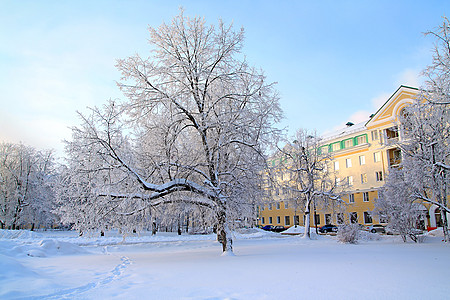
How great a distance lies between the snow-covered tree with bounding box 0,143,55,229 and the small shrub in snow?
35.3m

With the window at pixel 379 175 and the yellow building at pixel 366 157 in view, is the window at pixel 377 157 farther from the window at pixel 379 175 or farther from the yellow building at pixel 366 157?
the window at pixel 379 175

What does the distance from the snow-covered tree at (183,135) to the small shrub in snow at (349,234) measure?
1081 centimetres

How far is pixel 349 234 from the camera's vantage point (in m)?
22.7

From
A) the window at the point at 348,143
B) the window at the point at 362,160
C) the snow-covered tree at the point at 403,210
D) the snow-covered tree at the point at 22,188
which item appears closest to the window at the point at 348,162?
the window at the point at 362,160

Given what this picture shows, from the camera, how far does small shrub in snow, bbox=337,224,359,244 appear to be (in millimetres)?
22766

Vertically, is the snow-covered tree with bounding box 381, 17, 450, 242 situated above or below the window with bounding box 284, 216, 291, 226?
above

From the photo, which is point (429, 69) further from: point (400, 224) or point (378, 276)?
point (400, 224)

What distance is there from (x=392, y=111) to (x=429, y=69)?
31.2 meters

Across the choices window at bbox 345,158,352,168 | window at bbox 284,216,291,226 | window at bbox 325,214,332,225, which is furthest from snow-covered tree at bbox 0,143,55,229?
window at bbox 345,158,352,168

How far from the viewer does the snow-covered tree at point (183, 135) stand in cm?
1331

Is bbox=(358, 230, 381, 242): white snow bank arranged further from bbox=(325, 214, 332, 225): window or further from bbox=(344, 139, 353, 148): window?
bbox=(344, 139, 353, 148): window

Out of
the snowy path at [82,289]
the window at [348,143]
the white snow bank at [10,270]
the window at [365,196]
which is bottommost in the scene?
the snowy path at [82,289]

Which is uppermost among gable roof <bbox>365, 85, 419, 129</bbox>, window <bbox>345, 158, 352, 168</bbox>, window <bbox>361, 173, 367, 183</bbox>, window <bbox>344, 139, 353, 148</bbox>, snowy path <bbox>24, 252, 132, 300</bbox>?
gable roof <bbox>365, 85, 419, 129</bbox>

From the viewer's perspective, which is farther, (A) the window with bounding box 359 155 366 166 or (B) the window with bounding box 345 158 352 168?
(B) the window with bounding box 345 158 352 168
